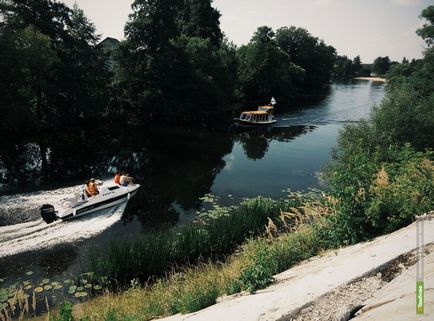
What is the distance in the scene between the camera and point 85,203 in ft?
62.8

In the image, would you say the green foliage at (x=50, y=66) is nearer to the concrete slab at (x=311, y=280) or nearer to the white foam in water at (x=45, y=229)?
the white foam in water at (x=45, y=229)

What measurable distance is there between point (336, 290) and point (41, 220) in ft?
54.1

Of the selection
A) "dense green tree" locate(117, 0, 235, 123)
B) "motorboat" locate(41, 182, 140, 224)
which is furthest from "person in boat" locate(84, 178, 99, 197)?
"dense green tree" locate(117, 0, 235, 123)

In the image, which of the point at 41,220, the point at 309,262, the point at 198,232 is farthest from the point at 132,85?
the point at 309,262

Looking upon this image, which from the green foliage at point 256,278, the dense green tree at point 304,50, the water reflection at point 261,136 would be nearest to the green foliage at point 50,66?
the water reflection at point 261,136

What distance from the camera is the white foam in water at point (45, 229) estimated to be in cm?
1580

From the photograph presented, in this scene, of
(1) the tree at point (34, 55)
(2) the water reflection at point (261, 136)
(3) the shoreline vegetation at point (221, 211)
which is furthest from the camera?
(2) the water reflection at point (261, 136)

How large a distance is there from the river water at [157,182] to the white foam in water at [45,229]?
41 millimetres

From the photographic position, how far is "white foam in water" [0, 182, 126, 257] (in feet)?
51.9

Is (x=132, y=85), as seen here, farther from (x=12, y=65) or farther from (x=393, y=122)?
(x=393, y=122)

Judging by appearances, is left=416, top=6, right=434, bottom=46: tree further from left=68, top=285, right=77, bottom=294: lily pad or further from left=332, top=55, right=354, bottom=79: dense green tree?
left=332, top=55, right=354, bottom=79: dense green tree

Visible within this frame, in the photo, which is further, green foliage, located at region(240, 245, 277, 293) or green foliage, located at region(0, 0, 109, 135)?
green foliage, located at region(0, 0, 109, 135)

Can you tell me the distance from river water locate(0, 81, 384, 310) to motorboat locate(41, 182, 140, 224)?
0.42 meters

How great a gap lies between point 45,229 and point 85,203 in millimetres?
2544
